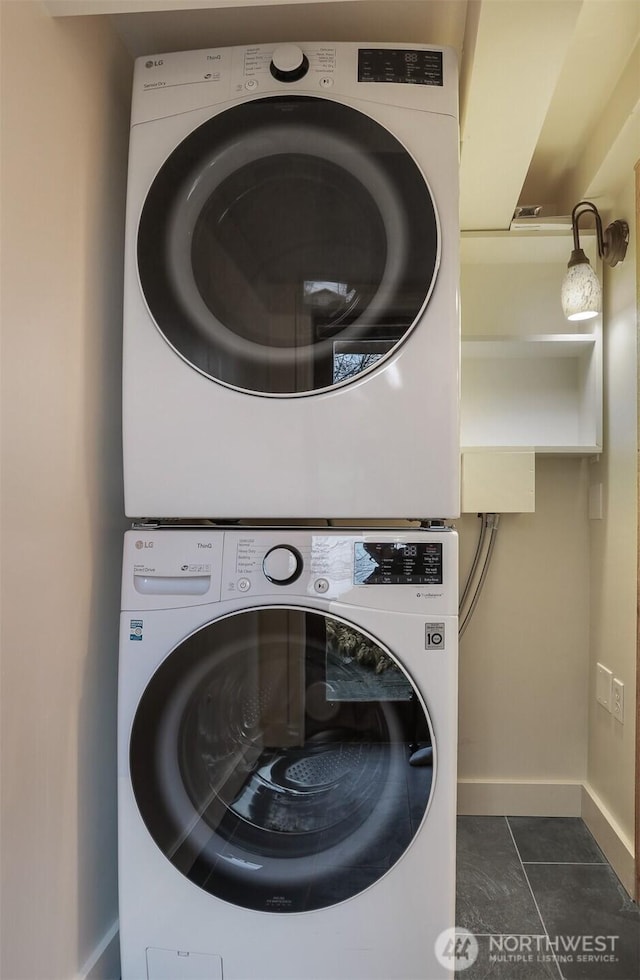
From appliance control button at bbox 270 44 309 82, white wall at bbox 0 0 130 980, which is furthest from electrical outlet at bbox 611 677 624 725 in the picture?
appliance control button at bbox 270 44 309 82


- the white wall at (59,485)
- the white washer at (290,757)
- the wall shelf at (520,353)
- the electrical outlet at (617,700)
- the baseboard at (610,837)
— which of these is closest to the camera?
the white wall at (59,485)

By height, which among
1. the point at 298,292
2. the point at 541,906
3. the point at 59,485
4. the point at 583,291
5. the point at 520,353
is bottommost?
the point at 541,906

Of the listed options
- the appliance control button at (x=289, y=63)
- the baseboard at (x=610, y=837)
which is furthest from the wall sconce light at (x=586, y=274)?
the baseboard at (x=610, y=837)

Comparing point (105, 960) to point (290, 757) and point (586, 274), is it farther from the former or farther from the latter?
point (586, 274)

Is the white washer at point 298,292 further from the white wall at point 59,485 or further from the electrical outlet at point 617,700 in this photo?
the electrical outlet at point 617,700

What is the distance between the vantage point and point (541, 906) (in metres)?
1.68

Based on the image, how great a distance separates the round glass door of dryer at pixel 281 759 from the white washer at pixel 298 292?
0.26 m

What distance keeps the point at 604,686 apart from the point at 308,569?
50.6 inches

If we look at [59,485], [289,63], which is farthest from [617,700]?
[289,63]

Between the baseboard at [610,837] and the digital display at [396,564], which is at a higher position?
the digital display at [396,564]

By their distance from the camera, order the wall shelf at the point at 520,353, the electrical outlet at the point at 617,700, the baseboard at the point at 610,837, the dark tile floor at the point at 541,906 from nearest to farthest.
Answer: the dark tile floor at the point at 541,906, the baseboard at the point at 610,837, the electrical outlet at the point at 617,700, the wall shelf at the point at 520,353

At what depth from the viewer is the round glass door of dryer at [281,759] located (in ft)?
3.95

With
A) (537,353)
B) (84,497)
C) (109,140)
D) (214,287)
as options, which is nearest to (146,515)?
(84,497)

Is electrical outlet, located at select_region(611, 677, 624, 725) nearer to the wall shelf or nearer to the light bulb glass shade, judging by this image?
the wall shelf
